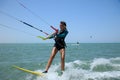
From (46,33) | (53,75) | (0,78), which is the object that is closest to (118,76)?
(53,75)

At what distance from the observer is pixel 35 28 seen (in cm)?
821

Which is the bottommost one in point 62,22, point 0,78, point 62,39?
point 0,78

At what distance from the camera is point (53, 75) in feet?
28.0

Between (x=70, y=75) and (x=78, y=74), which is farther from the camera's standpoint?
(x=78, y=74)

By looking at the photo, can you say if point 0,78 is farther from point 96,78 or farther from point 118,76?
point 118,76

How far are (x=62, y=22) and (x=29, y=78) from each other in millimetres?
3918

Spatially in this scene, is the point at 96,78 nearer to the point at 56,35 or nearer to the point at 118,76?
the point at 118,76

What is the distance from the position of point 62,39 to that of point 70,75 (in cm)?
185

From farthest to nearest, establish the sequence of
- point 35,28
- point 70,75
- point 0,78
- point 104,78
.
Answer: point 0,78 < point 104,78 < point 70,75 < point 35,28

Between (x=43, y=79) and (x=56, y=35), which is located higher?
(x=56, y=35)

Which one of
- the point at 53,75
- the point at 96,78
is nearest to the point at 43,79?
the point at 53,75

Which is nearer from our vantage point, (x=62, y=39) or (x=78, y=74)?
(x=62, y=39)

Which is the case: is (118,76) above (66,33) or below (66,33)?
below

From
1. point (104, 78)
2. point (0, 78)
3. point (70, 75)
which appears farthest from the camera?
point (0, 78)
